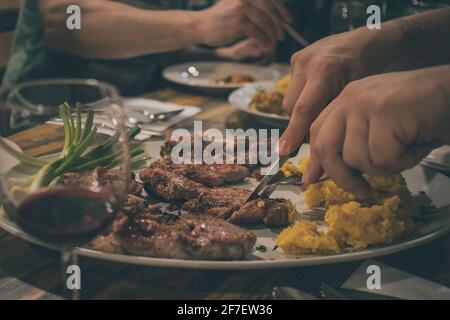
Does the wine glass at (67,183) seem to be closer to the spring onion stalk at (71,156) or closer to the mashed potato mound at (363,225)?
the spring onion stalk at (71,156)

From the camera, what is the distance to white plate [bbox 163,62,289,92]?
2416mm

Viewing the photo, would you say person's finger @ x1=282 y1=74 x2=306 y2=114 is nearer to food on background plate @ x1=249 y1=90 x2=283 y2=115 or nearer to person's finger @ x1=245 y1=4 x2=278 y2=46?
food on background plate @ x1=249 y1=90 x2=283 y2=115

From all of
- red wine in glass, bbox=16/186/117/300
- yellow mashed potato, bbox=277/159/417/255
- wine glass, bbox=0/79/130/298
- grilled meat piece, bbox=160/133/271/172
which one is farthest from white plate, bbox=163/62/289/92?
red wine in glass, bbox=16/186/117/300

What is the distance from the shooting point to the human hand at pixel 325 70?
118 centimetres

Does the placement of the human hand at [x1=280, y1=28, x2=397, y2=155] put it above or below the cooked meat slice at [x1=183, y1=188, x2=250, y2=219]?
above

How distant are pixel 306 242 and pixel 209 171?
1.52ft

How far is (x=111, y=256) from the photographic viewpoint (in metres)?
0.91

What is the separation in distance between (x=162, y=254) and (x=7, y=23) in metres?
2.50

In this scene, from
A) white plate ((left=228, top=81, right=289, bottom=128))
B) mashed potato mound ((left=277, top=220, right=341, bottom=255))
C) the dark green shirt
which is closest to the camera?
mashed potato mound ((left=277, top=220, right=341, bottom=255))

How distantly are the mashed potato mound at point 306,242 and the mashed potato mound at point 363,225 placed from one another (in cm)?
3

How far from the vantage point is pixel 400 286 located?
0.91 metres

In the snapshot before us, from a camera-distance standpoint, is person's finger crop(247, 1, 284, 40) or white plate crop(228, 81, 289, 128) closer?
white plate crop(228, 81, 289, 128)

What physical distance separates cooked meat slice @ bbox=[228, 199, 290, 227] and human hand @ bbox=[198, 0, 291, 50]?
1369mm
